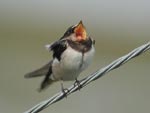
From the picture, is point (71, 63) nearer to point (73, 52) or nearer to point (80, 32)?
point (73, 52)

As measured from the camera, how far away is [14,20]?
642 inches

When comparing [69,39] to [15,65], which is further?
[15,65]

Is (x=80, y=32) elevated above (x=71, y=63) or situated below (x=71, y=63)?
above

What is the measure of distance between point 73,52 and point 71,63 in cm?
6

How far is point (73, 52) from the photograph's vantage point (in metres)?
4.58

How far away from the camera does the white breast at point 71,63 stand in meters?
4.57

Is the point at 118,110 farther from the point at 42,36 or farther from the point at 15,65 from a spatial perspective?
the point at 42,36

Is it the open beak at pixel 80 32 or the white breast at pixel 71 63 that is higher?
the open beak at pixel 80 32

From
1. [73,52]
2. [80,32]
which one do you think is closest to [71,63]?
[73,52]

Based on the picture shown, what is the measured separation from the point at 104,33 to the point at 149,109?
621cm

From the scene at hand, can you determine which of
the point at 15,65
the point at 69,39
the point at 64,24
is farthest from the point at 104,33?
the point at 69,39

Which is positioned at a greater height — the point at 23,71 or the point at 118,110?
the point at 23,71

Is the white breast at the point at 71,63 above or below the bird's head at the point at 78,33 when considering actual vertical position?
below

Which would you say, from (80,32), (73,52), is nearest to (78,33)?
(80,32)
